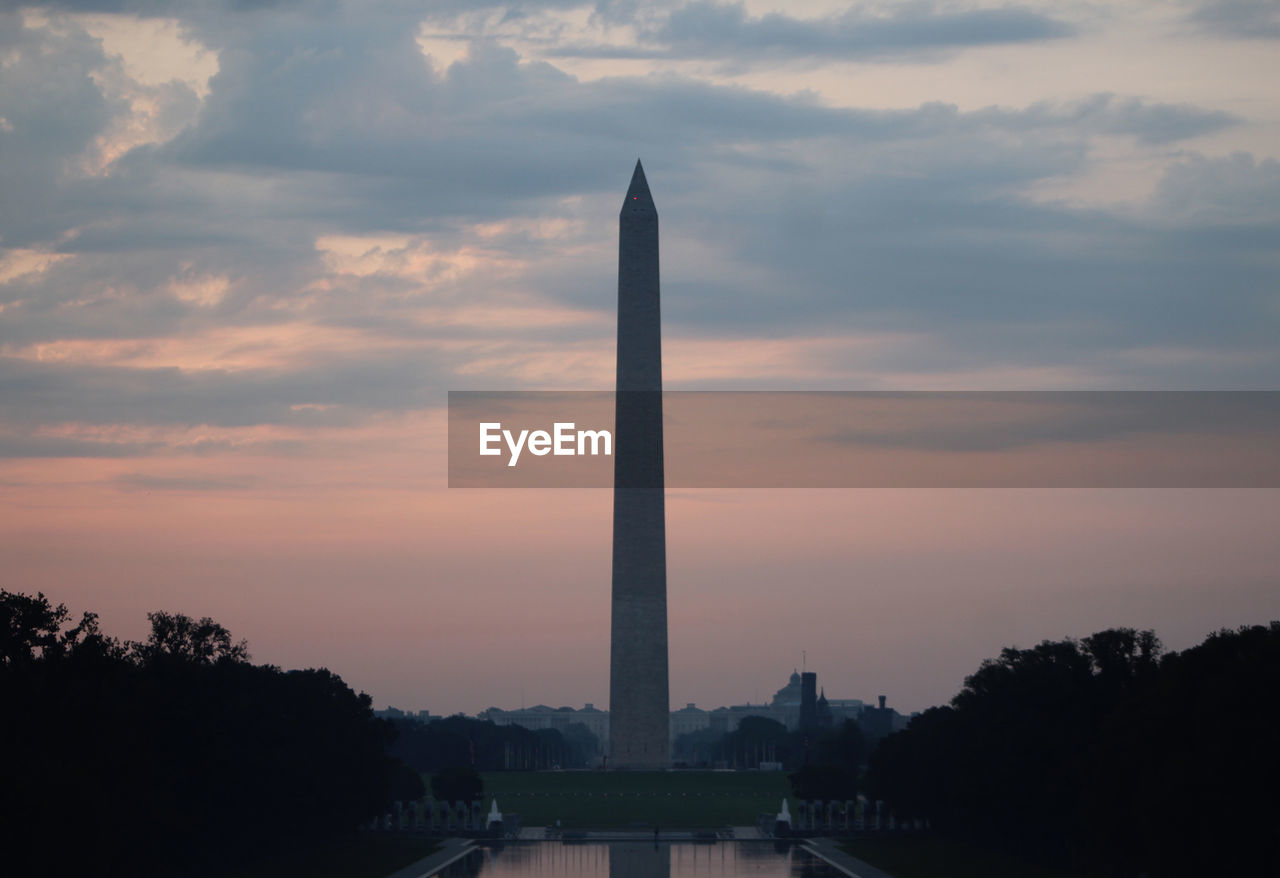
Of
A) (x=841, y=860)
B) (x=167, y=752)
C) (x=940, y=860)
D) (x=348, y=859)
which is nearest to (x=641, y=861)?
(x=841, y=860)

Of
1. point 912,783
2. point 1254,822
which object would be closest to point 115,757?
point 1254,822

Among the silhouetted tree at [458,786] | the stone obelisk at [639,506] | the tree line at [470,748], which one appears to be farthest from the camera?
the tree line at [470,748]

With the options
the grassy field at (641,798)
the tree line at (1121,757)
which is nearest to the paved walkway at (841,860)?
the tree line at (1121,757)

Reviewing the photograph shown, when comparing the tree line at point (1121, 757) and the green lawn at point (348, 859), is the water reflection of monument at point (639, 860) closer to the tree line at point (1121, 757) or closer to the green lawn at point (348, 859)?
the green lawn at point (348, 859)

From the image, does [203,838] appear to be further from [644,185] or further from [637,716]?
[644,185]

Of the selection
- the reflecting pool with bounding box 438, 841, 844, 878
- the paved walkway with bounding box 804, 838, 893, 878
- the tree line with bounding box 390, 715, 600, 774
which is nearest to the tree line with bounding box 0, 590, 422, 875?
the reflecting pool with bounding box 438, 841, 844, 878

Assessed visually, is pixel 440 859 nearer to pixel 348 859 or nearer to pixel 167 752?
pixel 348 859
